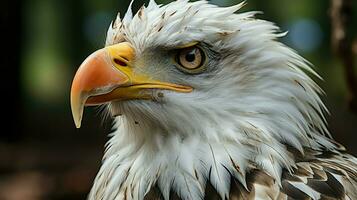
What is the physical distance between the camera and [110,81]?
3559 mm

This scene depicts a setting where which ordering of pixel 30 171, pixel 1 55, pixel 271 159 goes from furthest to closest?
pixel 1 55 < pixel 30 171 < pixel 271 159

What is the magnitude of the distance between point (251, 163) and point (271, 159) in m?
0.09

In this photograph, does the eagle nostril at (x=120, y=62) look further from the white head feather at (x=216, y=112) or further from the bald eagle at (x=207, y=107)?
the white head feather at (x=216, y=112)

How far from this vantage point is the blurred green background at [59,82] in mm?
8719

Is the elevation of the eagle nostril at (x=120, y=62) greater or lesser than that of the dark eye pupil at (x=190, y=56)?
lesser

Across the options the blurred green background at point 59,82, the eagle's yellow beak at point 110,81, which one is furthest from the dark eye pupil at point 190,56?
the blurred green background at point 59,82

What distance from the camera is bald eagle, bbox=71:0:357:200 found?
354 cm

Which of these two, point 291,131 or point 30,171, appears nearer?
point 291,131

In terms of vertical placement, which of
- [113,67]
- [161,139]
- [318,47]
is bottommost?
[318,47]

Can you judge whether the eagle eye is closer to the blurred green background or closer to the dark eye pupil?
the dark eye pupil

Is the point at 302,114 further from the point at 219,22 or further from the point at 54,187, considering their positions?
the point at 54,187

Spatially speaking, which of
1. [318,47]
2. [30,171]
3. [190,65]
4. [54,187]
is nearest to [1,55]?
[30,171]

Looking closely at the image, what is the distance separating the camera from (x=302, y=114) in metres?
3.76

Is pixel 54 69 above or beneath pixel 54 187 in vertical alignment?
beneath
